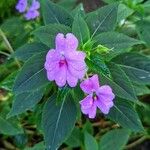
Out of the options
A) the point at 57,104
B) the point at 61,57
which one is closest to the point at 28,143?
the point at 57,104

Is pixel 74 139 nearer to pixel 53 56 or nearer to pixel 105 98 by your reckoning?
pixel 105 98

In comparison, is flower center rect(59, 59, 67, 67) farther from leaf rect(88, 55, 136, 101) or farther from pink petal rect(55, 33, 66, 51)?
leaf rect(88, 55, 136, 101)

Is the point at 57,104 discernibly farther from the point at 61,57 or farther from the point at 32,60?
the point at 61,57

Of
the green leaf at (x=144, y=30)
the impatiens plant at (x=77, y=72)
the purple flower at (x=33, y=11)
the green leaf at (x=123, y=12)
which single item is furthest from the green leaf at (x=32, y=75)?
the purple flower at (x=33, y=11)

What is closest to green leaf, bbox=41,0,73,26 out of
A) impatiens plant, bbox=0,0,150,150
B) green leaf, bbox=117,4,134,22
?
impatiens plant, bbox=0,0,150,150

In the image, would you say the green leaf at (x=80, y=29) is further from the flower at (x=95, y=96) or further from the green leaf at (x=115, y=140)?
the green leaf at (x=115, y=140)
